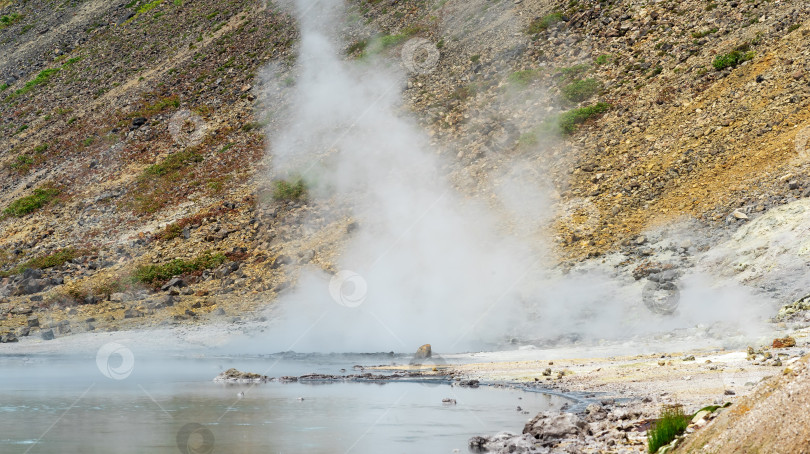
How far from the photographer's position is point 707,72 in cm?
3747

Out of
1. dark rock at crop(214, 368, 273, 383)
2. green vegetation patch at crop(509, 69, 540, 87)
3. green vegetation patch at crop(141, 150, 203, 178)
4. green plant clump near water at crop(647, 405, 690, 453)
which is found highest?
green vegetation patch at crop(141, 150, 203, 178)

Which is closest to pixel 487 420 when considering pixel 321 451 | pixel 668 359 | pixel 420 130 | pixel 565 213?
pixel 321 451

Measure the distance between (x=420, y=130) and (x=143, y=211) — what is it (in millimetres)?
18845

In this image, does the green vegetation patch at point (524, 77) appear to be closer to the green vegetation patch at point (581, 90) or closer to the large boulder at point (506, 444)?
the green vegetation patch at point (581, 90)

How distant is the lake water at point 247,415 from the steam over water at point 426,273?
19.8 feet

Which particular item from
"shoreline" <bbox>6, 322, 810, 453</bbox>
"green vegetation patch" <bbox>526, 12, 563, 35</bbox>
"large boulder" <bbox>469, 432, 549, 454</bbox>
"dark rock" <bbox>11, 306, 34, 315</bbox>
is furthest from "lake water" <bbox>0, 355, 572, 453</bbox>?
"green vegetation patch" <bbox>526, 12, 563, 35</bbox>

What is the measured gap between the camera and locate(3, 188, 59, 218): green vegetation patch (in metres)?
54.1

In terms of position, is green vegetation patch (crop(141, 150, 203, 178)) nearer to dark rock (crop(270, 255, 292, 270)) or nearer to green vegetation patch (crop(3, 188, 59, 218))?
green vegetation patch (crop(3, 188, 59, 218))

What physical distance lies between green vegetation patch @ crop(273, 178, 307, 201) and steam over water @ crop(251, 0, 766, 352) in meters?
1.03

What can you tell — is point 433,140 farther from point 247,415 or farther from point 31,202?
point 247,415

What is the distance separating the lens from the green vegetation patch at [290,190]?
45.7 m

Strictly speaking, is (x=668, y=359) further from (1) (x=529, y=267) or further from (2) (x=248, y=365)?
(2) (x=248, y=365)

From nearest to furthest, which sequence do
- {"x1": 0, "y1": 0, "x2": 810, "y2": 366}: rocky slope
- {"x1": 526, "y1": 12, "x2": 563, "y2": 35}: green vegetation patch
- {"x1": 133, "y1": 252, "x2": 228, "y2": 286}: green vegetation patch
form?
1. {"x1": 0, "y1": 0, "x2": 810, "y2": 366}: rocky slope
2. {"x1": 133, "y1": 252, "x2": 228, "y2": 286}: green vegetation patch
3. {"x1": 526, "y1": 12, "x2": 563, "y2": 35}: green vegetation patch

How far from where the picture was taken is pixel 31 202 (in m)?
54.8
